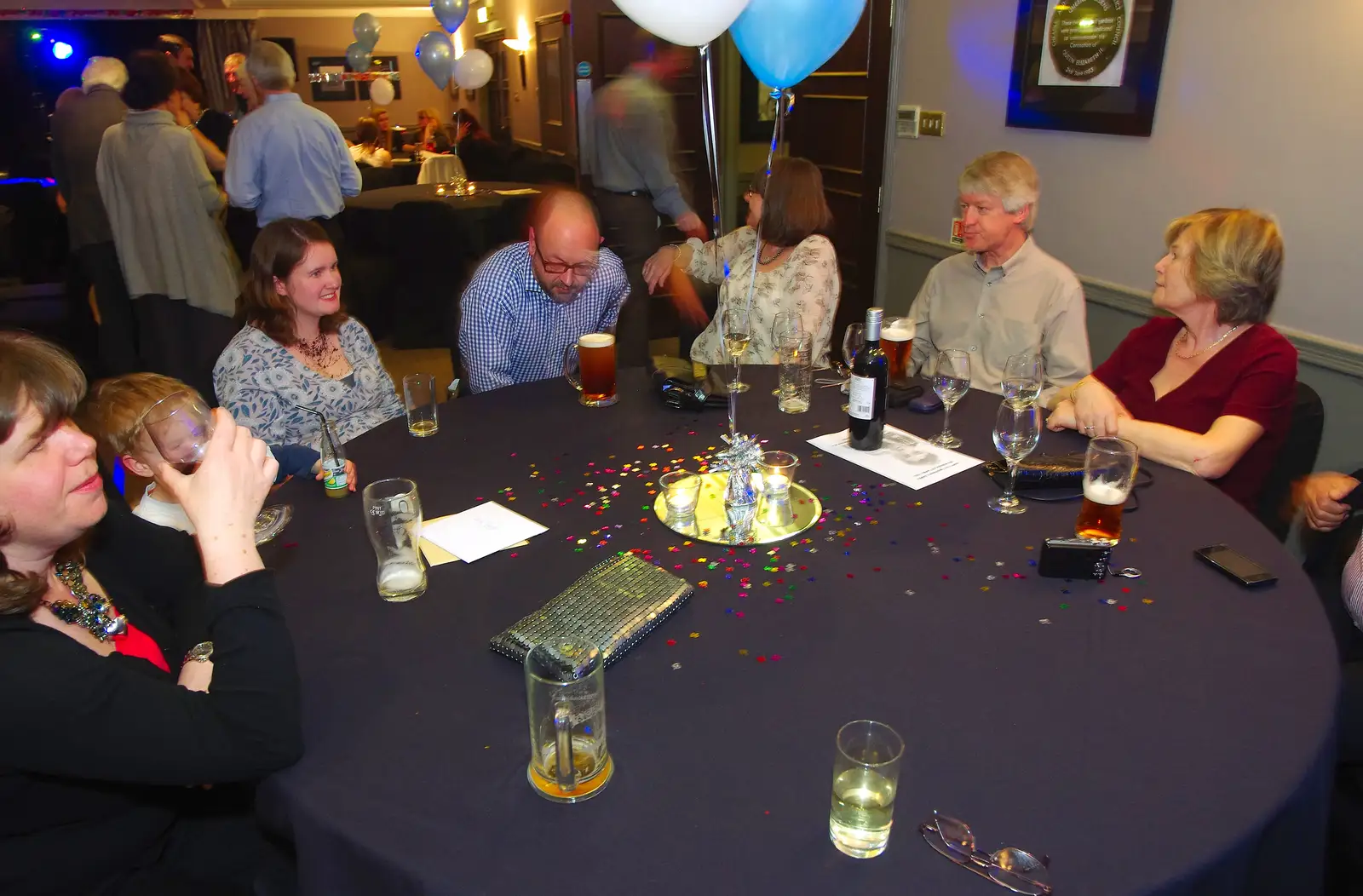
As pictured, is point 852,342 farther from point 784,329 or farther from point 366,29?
point 366,29

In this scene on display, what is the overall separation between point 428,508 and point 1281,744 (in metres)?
1.37

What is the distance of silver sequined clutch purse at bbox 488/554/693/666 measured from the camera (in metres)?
1.22

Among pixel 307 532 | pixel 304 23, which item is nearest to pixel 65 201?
pixel 307 532

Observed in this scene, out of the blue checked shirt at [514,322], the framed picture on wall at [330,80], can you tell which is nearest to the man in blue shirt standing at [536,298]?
the blue checked shirt at [514,322]

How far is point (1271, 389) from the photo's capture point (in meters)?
2.00

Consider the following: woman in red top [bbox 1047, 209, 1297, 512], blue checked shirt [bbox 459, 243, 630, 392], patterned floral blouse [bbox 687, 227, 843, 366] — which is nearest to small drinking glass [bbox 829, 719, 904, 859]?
woman in red top [bbox 1047, 209, 1297, 512]

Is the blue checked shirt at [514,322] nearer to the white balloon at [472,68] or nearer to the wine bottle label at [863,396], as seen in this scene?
the wine bottle label at [863,396]

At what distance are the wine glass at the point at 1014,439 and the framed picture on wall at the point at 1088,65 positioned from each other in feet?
7.05

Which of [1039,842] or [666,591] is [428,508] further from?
A: [1039,842]

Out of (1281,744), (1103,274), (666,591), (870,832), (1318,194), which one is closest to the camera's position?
(870,832)

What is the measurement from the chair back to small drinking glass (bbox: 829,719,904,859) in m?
1.63

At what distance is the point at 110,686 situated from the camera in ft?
3.29

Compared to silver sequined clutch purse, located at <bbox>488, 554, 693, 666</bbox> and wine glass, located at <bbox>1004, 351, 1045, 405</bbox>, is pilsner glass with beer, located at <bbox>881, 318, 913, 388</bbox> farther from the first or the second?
silver sequined clutch purse, located at <bbox>488, 554, 693, 666</bbox>

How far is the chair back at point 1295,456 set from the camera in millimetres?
2047
